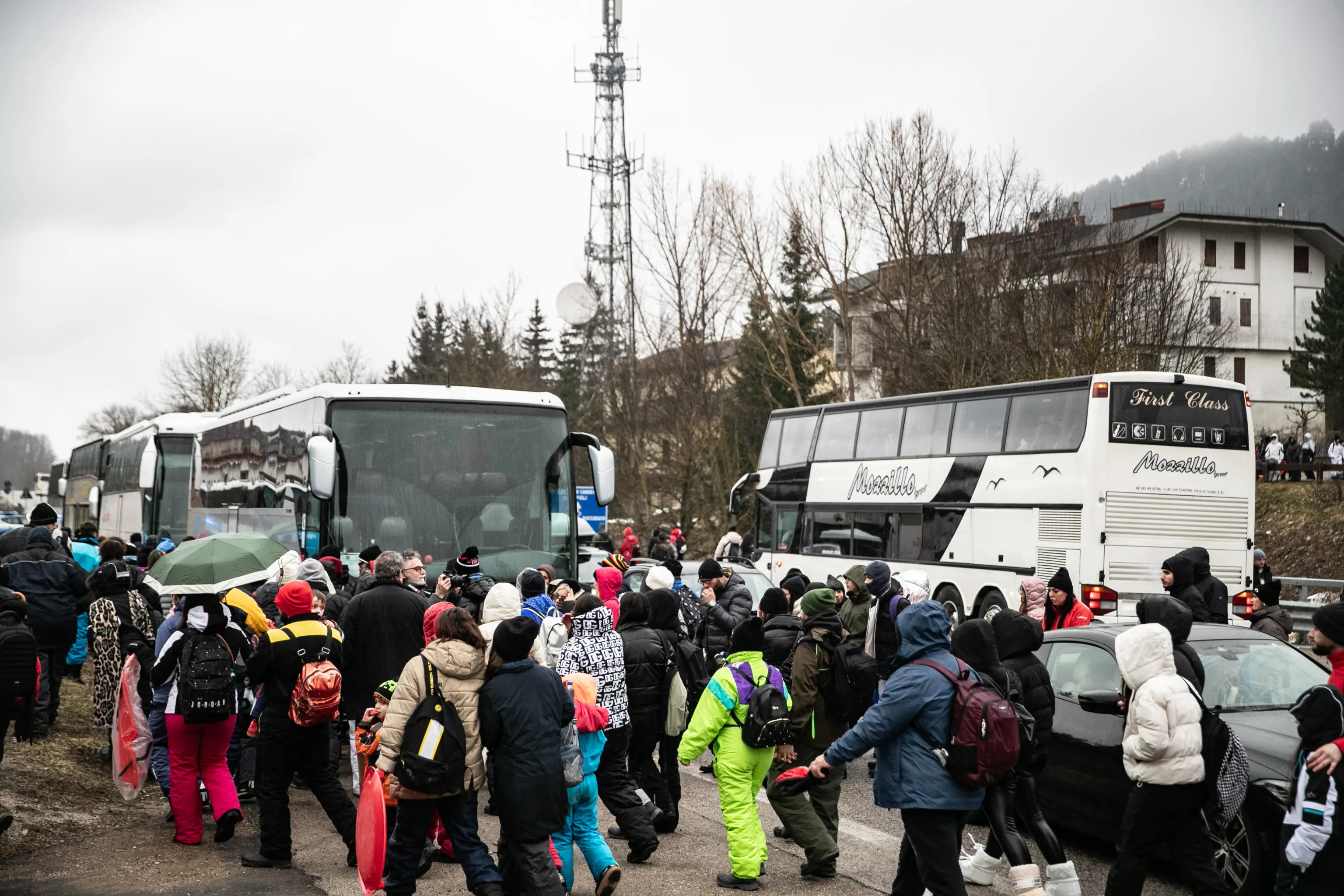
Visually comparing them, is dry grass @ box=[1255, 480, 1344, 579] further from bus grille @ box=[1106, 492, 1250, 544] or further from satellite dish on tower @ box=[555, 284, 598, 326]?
satellite dish on tower @ box=[555, 284, 598, 326]

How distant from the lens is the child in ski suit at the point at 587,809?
6.75 metres

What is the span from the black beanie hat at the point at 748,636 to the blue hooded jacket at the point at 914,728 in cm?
158

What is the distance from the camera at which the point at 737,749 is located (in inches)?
284

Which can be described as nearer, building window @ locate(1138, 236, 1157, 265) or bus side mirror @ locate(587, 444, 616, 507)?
bus side mirror @ locate(587, 444, 616, 507)

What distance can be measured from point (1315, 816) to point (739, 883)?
339 centimetres

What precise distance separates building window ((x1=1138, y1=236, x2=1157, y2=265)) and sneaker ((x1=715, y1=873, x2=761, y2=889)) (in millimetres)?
31086

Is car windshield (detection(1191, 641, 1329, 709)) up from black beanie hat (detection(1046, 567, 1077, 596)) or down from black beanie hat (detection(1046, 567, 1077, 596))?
down

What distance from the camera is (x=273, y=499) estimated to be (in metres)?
15.4

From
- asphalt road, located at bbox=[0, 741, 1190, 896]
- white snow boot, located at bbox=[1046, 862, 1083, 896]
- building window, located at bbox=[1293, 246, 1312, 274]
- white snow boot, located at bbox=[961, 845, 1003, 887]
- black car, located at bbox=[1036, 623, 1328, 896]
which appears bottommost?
asphalt road, located at bbox=[0, 741, 1190, 896]

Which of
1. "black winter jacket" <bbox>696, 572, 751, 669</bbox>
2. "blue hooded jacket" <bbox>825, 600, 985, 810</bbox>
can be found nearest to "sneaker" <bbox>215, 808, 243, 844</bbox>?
"black winter jacket" <bbox>696, 572, 751, 669</bbox>

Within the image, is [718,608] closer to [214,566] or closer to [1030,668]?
[1030,668]

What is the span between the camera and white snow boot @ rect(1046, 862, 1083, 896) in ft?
21.7

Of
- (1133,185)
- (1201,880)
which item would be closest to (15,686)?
(1201,880)

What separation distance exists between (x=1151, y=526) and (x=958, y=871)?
12.4 metres
